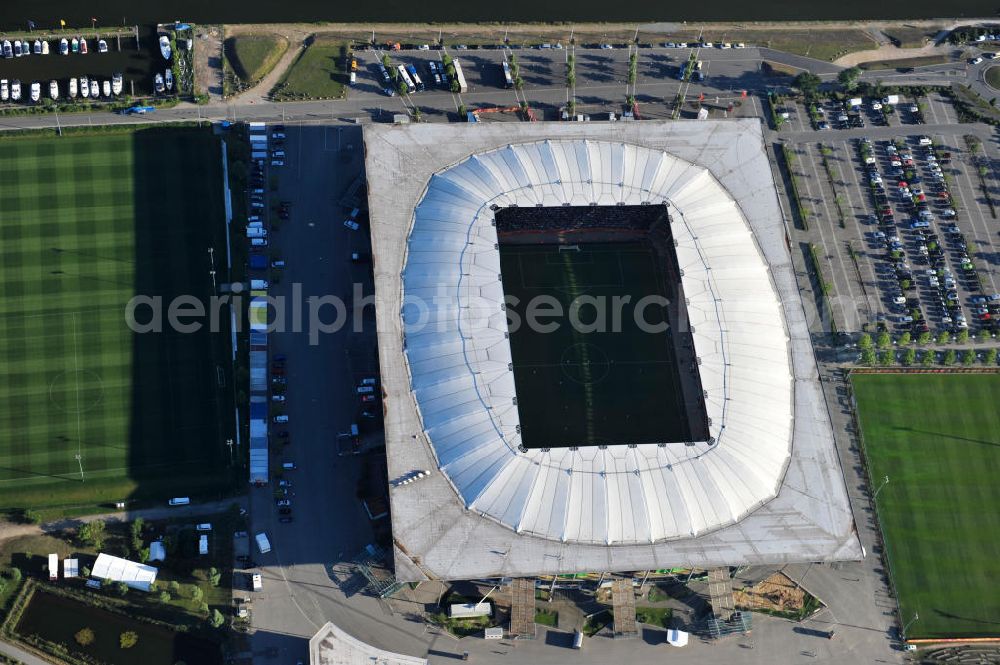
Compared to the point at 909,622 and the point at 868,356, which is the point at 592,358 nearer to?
the point at 868,356

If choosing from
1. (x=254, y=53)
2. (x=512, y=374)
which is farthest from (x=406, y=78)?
(x=512, y=374)

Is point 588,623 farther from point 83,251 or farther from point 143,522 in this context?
point 83,251

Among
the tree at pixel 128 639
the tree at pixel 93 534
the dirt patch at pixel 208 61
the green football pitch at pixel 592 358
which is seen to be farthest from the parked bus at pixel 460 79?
the tree at pixel 128 639

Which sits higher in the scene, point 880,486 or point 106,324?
point 106,324

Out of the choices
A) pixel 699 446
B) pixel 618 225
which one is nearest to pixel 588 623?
pixel 699 446

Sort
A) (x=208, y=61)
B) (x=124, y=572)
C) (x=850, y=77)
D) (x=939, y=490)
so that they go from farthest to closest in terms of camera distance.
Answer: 1. (x=850, y=77)
2. (x=208, y=61)
3. (x=939, y=490)
4. (x=124, y=572)

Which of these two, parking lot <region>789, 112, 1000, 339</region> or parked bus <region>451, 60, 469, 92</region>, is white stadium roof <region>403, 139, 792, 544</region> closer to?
Result: parking lot <region>789, 112, 1000, 339</region>
